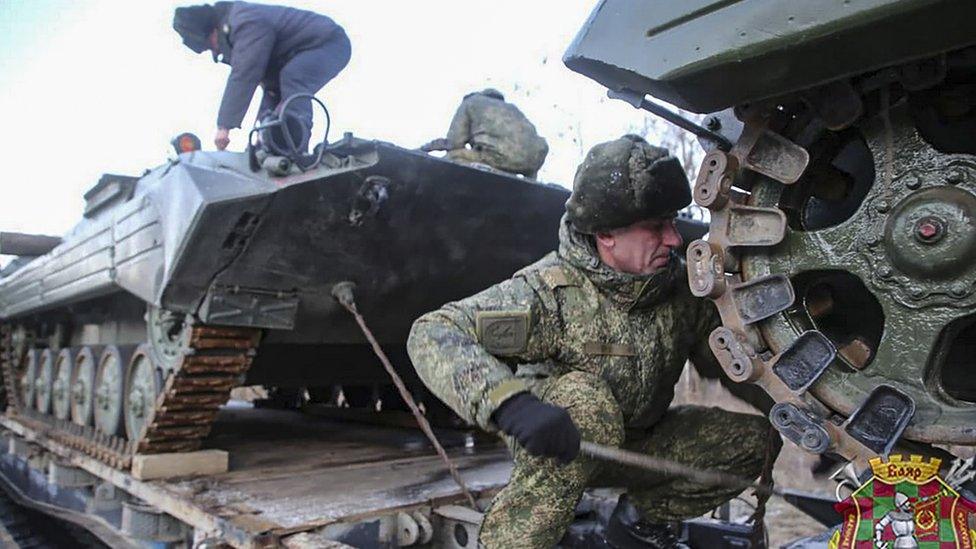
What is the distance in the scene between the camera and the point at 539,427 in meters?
2.26

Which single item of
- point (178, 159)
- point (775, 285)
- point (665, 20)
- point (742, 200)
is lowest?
point (775, 285)

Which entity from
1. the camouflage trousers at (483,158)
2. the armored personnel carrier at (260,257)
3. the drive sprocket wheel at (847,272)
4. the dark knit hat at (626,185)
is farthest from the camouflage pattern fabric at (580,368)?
the camouflage trousers at (483,158)

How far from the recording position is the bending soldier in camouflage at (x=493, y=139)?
5008mm

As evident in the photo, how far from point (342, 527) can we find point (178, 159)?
2234mm

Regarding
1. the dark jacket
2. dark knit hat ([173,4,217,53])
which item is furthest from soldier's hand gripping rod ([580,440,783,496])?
dark knit hat ([173,4,217,53])

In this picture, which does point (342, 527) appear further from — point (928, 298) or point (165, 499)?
point (928, 298)

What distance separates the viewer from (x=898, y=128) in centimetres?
201

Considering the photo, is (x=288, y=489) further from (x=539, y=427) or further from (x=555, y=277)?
(x=539, y=427)

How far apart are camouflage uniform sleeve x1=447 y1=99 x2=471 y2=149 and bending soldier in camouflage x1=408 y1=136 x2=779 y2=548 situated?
2.17 m

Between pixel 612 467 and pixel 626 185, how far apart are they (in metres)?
0.92

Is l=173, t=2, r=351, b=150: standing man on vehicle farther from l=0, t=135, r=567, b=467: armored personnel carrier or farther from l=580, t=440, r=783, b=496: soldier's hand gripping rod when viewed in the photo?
l=580, t=440, r=783, b=496: soldier's hand gripping rod

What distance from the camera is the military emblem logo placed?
1732 mm

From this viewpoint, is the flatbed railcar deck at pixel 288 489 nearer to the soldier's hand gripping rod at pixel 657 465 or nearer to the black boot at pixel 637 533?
the black boot at pixel 637 533

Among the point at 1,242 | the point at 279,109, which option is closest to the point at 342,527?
the point at 279,109
